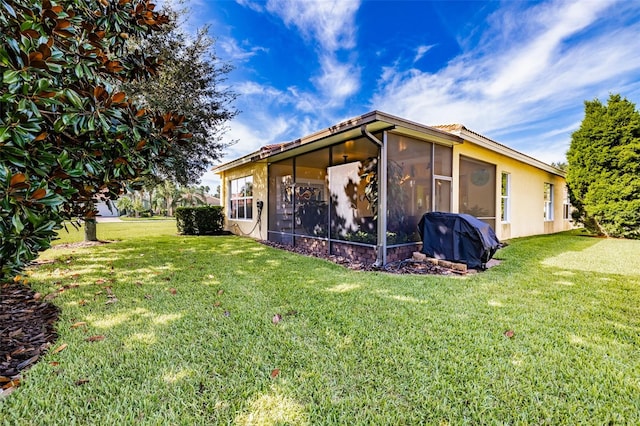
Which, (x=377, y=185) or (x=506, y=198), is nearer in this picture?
(x=377, y=185)

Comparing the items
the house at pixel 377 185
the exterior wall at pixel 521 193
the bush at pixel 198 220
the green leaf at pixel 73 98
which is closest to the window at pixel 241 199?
the house at pixel 377 185

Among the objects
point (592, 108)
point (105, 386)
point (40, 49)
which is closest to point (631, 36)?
point (592, 108)

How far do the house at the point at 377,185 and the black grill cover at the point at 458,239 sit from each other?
457 millimetres

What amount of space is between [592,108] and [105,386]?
54.0 feet

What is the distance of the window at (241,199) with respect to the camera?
11.1 metres

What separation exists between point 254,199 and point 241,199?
1322 mm

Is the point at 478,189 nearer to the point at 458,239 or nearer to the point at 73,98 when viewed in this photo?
the point at 458,239

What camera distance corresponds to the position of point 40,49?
69.6 inches

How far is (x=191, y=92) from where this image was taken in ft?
25.4

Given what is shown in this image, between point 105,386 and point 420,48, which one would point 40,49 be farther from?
point 420,48

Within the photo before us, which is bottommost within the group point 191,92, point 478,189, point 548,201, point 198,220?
point 198,220

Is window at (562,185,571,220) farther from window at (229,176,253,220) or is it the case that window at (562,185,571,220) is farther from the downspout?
window at (229,176,253,220)

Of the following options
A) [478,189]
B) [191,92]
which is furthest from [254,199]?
[478,189]

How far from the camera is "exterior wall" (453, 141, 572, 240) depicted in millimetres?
8055
